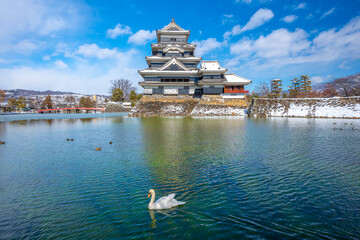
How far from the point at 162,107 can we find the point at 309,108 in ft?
93.6

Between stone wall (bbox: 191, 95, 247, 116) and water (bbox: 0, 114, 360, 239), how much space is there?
91.6 ft

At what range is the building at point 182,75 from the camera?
4031 centimetres

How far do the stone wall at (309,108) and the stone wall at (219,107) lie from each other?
8.58 feet

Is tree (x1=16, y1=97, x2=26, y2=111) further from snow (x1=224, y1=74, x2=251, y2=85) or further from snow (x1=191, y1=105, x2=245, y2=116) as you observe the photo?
snow (x1=224, y1=74, x2=251, y2=85)

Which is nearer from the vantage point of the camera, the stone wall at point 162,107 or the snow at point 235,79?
the snow at point 235,79

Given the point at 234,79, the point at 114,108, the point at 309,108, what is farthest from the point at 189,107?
the point at 114,108

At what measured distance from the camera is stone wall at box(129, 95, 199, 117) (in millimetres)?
39844

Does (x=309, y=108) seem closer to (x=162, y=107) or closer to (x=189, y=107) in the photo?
(x=189, y=107)

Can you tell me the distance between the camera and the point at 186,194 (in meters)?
5.75

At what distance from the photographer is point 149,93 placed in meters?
42.2

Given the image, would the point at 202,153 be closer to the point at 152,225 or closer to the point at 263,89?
the point at 152,225

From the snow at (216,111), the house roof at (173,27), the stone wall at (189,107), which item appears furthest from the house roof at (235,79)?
the house roof at (173,27)

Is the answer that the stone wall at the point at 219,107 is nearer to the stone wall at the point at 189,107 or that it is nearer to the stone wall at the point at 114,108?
the stone wall at the point at 189,107

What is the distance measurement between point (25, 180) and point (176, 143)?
8250mm
